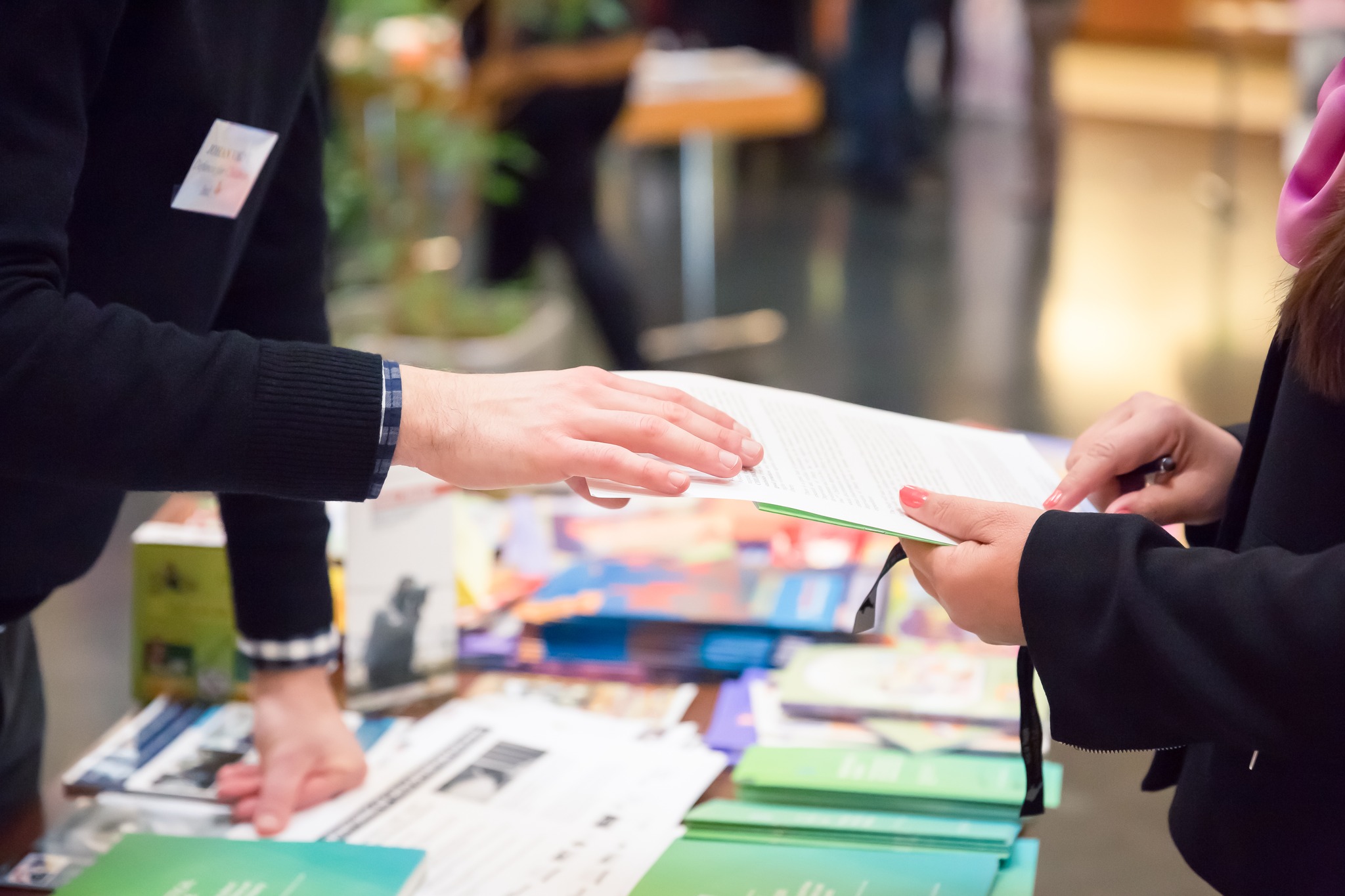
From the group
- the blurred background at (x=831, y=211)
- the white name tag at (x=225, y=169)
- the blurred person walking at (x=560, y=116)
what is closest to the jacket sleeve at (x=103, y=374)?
the white name tag at (x=225, y=169)

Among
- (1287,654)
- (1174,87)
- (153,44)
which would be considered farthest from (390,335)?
(1174,87)

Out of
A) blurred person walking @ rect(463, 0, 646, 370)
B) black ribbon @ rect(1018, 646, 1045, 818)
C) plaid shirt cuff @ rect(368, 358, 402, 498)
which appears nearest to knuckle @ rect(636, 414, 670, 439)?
plaid shirt cuff @ rect(368, 358, 402, 498)

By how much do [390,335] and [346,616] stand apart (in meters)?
2.60

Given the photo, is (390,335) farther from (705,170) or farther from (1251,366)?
(1251,366)

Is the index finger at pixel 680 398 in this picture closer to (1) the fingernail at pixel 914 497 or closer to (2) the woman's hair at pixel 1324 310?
(1) the fingernail at pixel 914 497

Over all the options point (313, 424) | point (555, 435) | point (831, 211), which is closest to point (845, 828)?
point (555, 435)

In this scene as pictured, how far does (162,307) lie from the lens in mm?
1022

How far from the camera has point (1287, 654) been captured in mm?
729

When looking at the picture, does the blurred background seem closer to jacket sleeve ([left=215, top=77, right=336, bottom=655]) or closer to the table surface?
the table surface

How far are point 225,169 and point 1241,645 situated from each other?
78 cm

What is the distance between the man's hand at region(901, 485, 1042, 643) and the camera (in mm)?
825

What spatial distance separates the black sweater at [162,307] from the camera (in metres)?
0.81

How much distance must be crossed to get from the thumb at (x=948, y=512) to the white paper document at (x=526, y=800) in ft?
1.13

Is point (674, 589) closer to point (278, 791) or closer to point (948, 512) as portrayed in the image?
point (278, 791)
